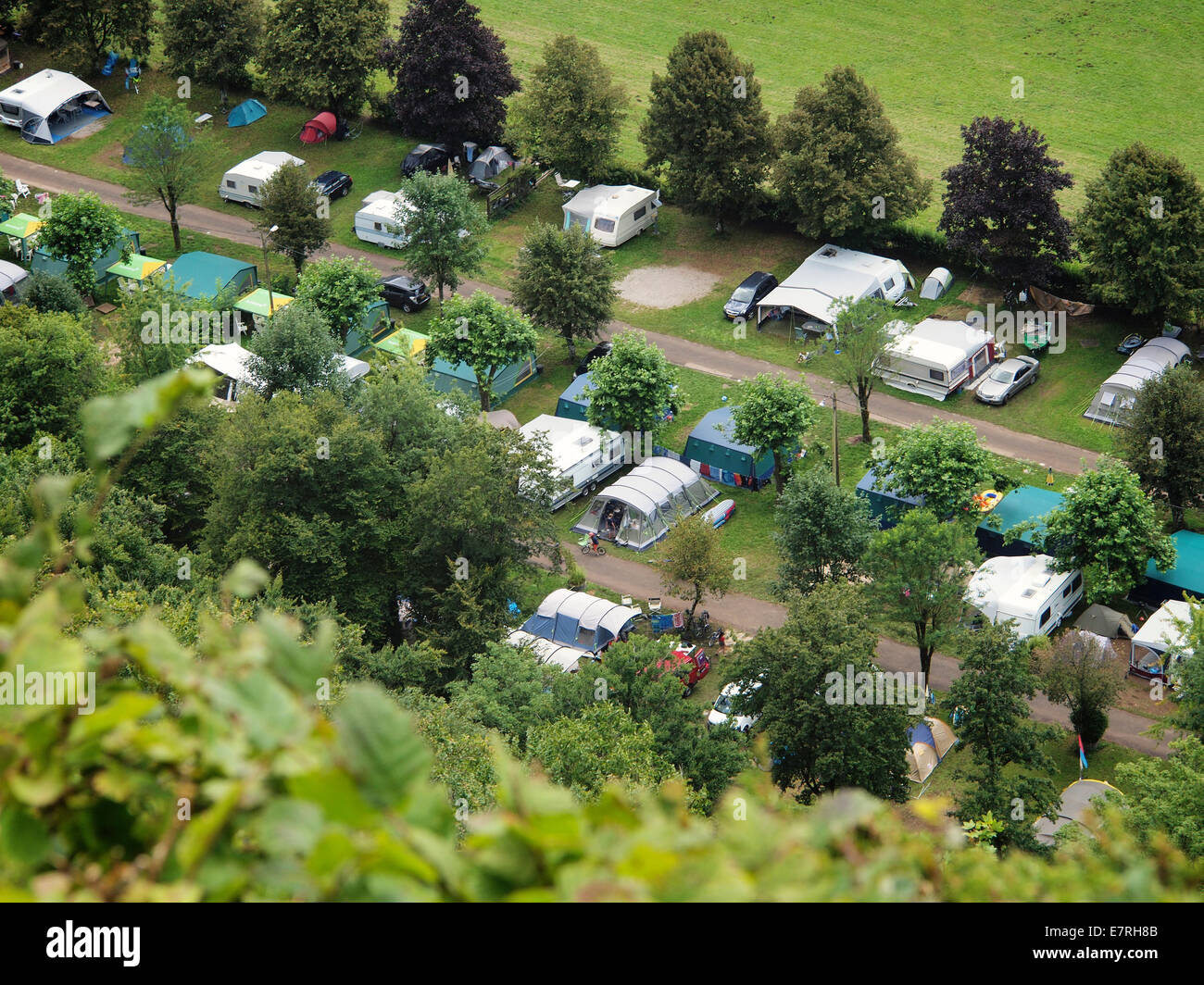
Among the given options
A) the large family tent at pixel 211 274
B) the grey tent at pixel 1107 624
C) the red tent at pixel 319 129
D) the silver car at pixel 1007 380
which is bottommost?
the large family tent at pixel 211 274

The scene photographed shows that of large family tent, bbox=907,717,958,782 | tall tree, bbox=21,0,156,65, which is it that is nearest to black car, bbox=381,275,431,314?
tall tree, bbox=21,0,156,65

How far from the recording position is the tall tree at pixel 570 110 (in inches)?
2178

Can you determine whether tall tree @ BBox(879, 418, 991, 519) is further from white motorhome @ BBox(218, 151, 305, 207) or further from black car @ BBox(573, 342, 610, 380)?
white motorhome @ BBox(218, 151, 305, 207)

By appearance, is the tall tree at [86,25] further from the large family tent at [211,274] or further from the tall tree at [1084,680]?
the tall tree at [1084,680]

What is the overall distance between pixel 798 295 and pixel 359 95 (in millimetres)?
25941

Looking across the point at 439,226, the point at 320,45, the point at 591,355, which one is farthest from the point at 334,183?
the point at 591,355

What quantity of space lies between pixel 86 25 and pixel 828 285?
40598 millimetres

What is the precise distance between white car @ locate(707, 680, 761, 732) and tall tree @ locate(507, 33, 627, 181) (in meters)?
29.5

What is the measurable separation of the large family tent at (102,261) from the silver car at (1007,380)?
34020 millimetres

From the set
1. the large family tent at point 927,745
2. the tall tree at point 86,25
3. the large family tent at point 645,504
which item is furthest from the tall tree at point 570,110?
the large family tent at point 927,745

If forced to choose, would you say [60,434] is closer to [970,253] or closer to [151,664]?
[970,253]

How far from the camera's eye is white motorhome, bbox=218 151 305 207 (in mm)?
58375

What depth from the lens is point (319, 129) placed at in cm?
6250

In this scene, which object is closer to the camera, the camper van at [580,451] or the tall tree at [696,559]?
the tall tree at [696,559]
